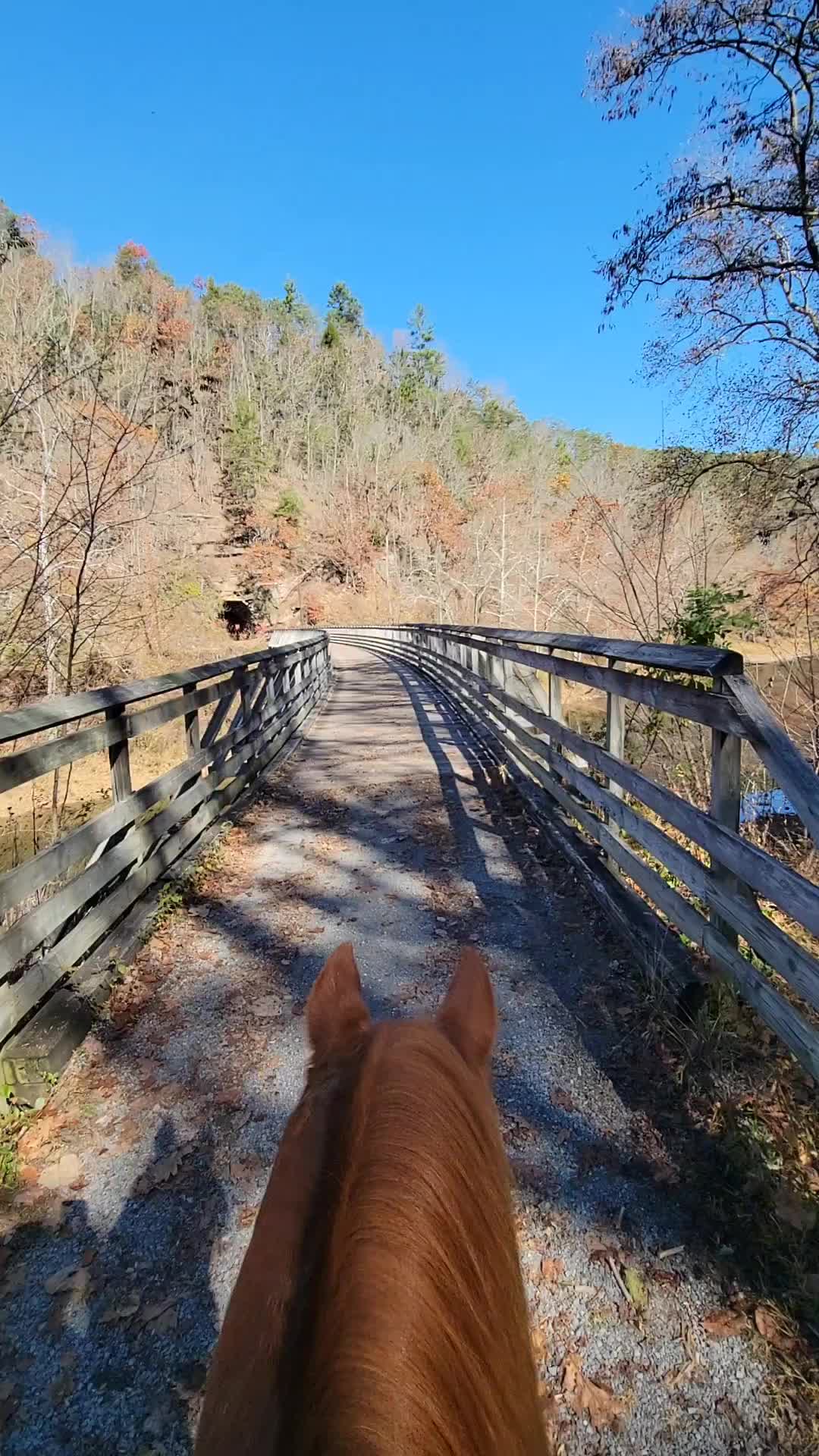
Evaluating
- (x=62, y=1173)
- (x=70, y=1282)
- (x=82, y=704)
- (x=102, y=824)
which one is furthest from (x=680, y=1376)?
(x=82, y=704)

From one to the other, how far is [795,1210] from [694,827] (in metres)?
1.09

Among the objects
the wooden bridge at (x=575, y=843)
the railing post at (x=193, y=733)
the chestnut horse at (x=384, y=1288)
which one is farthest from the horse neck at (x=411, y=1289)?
the railing post at (x=193, y=733)

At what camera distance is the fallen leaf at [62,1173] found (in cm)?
210

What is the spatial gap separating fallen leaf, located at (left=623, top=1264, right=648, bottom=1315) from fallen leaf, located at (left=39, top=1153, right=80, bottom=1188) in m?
1.62

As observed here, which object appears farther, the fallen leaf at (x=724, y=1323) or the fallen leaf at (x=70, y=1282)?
the fallen leaf at (x=70, y=1282)

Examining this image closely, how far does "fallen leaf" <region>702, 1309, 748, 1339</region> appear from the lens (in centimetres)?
161

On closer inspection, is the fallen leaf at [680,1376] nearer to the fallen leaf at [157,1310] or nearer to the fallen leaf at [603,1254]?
the fallen leaf at [603,1254]

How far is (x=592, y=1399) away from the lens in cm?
152

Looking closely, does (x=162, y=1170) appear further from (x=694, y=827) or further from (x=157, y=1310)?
(x=694, y=827)

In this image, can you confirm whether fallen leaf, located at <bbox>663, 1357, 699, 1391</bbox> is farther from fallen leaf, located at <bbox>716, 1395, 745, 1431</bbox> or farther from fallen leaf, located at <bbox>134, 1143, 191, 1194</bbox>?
fallen leaf, located at <bbox>134, 1143, 191, 1194</bbox>

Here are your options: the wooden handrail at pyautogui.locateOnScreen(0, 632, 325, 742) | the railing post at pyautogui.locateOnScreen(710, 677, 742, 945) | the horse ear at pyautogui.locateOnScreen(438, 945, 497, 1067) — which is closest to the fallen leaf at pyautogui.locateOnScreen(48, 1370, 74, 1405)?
the horse ear at pyautogui.locateOnScreen(438, 945, 497, 1067)

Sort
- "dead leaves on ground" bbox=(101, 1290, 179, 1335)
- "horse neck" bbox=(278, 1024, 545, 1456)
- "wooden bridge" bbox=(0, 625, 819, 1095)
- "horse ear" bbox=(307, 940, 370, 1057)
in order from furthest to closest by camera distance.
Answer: "wooden bridge" bbox=(0, 625, 819, 1095) → "dead leaves on ground" bbox=(101, 1290, 179, 1335) → "horse ear" bbox=(307, 940, 370, 1057) → "horse neck" bbox=(278, 1024, 545, 1456)

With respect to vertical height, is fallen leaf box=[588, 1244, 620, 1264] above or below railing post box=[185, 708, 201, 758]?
below

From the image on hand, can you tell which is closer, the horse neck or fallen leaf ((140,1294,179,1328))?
the horse neck
